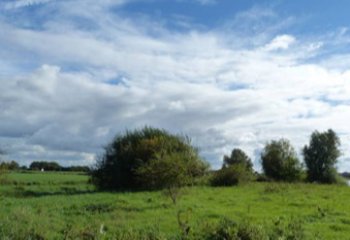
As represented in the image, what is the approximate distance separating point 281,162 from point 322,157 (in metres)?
8.56

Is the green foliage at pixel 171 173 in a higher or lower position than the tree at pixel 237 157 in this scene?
lower

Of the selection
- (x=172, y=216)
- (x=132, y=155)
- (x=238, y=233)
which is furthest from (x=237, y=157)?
(x=238, y=233)

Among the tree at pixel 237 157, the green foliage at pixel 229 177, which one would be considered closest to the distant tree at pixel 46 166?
the tree at pixel 237 157

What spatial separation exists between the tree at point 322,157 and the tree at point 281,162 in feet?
20.7

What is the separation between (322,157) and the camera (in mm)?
A: 81938

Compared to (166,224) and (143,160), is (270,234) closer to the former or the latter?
(166,224)

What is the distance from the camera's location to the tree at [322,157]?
81812mm

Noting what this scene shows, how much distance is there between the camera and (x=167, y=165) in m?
35.7

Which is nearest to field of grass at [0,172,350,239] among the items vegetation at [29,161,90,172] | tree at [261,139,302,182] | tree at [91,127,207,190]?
tree at [91,127,207,190]

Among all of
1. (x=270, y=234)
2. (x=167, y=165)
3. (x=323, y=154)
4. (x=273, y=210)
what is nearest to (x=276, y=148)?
(x=323, y=154)

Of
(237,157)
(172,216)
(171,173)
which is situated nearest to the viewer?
(172,216)

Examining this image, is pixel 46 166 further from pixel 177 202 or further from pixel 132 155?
pixel 177 202

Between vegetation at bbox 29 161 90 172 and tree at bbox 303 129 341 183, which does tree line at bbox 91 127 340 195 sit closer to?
tree at bbox 303 129 341 183

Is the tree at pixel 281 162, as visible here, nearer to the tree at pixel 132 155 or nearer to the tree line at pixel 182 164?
the tree line at pixel 182 164
